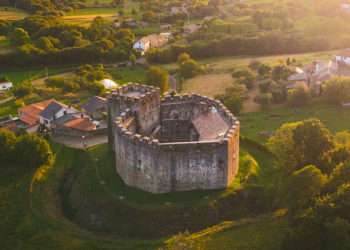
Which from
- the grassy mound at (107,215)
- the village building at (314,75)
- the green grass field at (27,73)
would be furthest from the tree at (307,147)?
the green grass field at (27,73)

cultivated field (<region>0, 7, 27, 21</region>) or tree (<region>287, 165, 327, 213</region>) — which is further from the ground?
cultivated field (<region>0, 7, 27, 21</region>)

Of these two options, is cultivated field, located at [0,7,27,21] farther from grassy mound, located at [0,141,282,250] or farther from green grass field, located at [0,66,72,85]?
grassy mound, located at [0,141,282,250]

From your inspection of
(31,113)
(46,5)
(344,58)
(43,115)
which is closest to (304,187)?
(43,115)

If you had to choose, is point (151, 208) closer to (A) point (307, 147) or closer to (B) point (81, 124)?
(A) point (307, 147)

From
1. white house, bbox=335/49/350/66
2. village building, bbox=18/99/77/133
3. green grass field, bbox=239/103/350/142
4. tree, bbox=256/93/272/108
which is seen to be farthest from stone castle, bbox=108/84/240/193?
white house, bbox=335/49/350/66

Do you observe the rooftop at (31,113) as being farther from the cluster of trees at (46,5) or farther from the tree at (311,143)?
the cluster of trees at (46,5)

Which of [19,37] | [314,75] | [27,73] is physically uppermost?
[19,37]
